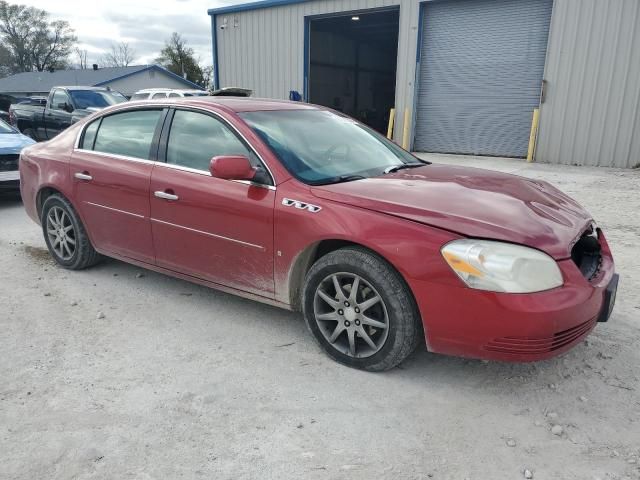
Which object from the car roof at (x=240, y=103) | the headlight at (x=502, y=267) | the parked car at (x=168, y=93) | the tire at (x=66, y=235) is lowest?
the tire at (x=66, y=235)

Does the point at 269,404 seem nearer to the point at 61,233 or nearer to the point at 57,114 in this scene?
the point at 61,233

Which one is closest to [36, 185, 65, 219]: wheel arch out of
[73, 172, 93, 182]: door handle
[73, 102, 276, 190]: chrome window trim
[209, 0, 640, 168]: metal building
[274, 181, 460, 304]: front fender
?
[73, 172, 93, 182]: door handle

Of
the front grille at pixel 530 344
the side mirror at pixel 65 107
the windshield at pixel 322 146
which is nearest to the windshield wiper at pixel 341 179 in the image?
the windshield at pixel 322 146

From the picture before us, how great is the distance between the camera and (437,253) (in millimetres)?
2641

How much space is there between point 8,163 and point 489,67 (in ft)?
39.5

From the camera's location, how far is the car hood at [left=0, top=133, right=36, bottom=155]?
773 centimetres

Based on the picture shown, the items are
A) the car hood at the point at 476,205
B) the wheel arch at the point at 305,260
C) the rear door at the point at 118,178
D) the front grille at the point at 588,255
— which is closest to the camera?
the car hood at the point at 476,205

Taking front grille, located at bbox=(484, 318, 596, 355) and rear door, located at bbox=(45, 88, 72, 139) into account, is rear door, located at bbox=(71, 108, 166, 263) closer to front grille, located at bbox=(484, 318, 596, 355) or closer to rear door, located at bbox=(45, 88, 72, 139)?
front grille, located at bbox=(484, 318, 596, 355)

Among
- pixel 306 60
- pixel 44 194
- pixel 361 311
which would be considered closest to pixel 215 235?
pixel 361 311

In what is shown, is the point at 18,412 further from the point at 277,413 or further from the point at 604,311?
the point at 604,311

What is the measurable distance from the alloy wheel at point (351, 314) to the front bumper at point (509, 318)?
0.30 m

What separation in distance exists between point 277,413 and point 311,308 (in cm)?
72

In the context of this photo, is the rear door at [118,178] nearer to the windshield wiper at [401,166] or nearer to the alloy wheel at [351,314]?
the alloy wheel at [351,314]

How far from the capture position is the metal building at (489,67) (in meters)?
12.1
